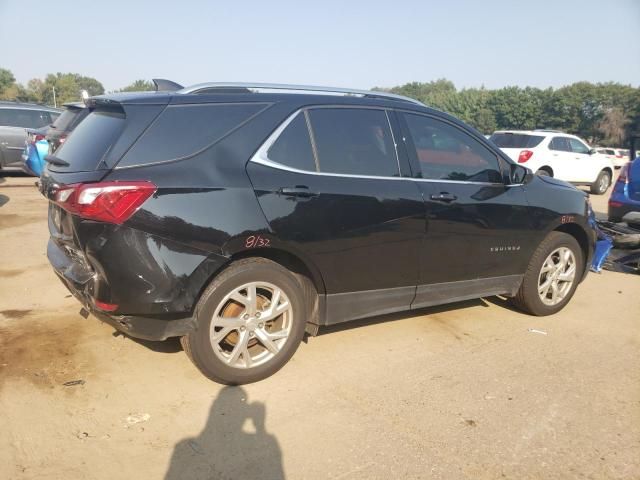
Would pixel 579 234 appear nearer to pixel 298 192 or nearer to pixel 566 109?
pixel 298 192

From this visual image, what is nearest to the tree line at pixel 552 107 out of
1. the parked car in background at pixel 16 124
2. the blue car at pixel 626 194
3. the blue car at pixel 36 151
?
the parked car in background at pixel 16 124

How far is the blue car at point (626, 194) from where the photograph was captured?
7.12 m

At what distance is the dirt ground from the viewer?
8.32 feet

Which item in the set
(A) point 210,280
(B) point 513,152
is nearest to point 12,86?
(B) point 513,152

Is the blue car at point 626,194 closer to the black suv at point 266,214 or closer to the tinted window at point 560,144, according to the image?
the black suv at point 266,214

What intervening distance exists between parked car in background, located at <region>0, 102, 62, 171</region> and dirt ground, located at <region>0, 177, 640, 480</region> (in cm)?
998

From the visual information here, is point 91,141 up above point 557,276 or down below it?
above

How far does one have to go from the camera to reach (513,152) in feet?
45.8

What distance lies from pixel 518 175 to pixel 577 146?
12.7 meters

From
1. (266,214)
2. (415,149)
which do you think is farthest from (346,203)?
(415,149)

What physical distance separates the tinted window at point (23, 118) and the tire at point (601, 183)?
53.1 feet

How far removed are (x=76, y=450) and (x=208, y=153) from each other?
1.70 meters

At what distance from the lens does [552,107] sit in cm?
8019

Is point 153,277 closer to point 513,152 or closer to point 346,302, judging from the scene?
point 346,302
